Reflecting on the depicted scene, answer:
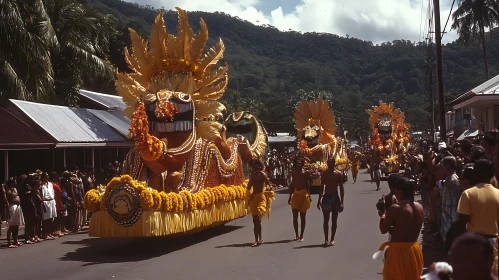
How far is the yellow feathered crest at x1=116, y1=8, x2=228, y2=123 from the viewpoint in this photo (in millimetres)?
13750

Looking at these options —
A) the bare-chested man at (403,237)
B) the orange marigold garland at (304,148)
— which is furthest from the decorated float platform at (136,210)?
the orange marigold garland at (304,148)

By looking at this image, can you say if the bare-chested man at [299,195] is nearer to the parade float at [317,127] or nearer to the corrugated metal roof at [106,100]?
the parade float at [317,127]

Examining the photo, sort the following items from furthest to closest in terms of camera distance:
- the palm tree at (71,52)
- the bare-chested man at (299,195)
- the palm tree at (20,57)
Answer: the palm tree at (71,52)
the palm tree at (20,57)
the bare-chested man at (299,195)

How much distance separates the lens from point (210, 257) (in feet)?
37.0

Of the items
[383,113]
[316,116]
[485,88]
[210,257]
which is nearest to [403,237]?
[210,257]

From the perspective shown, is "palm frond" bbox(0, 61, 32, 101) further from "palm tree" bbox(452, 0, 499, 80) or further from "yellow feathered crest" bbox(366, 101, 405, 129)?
"palm tree" bbox(452, 0, 499, 80)

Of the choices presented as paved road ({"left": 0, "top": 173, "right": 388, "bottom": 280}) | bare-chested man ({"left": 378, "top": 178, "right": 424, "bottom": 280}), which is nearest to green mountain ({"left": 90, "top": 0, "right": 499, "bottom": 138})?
paved road ({"left": 0, "top": 173, "right": 388, "bottom": 280})

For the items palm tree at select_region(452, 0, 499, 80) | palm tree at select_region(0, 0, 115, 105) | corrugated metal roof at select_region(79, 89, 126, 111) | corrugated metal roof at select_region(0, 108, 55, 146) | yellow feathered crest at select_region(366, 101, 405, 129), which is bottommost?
corrugated metal roof at select_region(0, 108, 55, 146)

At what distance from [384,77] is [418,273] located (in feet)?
391

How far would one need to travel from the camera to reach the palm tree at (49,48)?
1985cm

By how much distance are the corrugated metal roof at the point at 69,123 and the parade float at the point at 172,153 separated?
21.8 feet

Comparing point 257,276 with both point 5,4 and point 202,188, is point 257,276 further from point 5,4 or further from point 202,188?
point 5,4

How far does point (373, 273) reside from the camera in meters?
9.50

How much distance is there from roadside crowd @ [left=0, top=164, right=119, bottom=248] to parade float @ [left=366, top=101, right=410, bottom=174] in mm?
18087
